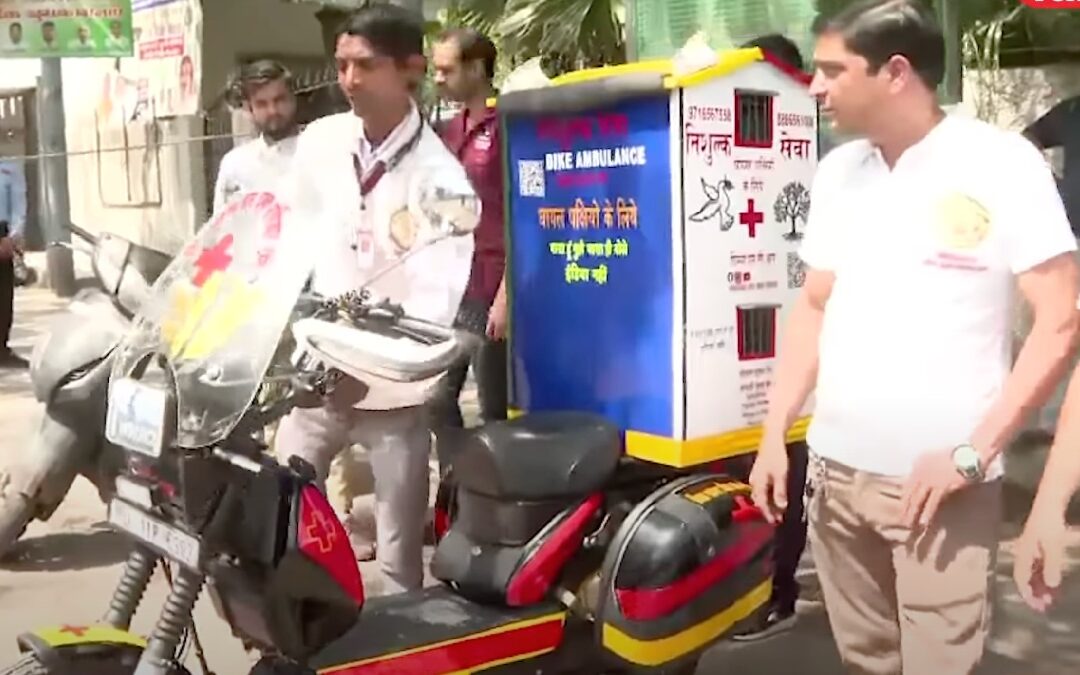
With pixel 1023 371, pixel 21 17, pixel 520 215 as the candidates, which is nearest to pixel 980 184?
pixel 1023 371

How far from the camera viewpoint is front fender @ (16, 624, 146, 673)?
1.85 m

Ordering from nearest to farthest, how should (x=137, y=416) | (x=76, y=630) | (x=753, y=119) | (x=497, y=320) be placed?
1. (x=137, y=416)
2. (x=76, y=630)
3. (x=753, y=119)
4. (x=497, y=320)

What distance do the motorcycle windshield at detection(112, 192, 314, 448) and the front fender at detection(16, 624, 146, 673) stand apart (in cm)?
35

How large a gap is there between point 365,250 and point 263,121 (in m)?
0.34

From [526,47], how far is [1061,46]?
0.95 metres

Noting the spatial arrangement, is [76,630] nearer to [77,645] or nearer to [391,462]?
[77,645]

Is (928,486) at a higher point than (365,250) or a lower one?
lower

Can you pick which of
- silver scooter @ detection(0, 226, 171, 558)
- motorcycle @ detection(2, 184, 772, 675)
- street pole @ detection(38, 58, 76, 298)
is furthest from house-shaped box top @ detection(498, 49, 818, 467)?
street pole @ detection(38, 58, 76, 298)

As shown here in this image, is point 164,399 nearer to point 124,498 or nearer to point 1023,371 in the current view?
point 124,498

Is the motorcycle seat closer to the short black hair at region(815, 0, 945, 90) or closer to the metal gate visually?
the short black hair at region(815, 0, 945, 90)

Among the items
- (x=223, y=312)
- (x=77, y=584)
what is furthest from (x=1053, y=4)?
(x=77, y=584)

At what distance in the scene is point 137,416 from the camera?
5.90 feet

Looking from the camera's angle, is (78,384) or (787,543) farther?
(78,384)

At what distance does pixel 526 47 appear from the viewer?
237 cm
